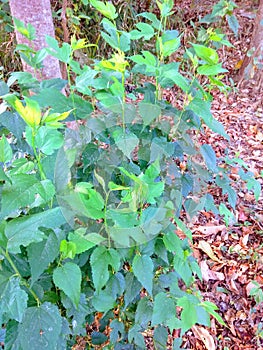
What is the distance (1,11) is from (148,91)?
7.94 ft

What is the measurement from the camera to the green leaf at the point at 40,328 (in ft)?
2.22

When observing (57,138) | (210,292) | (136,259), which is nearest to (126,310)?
(136,259)

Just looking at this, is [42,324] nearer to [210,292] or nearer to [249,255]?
[210,292]

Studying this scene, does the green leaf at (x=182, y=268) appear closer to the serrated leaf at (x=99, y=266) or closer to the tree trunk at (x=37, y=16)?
the serrated leaf at (x=99, y=266)

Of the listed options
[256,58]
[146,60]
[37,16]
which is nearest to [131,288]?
[146,60]

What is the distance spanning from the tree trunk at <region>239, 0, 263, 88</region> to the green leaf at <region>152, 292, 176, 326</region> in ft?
8.60

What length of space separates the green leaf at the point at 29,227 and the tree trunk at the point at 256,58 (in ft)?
8.96

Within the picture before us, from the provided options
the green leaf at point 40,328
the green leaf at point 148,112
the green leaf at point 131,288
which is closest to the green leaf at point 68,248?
the green leaf at point 40,328

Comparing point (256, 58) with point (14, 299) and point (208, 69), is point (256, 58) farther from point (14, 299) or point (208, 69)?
point (14, 299)

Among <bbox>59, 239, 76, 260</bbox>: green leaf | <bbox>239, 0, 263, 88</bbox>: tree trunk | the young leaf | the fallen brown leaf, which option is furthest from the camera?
<bbox>239, 0, 263, 88</bbox>: tree trunk

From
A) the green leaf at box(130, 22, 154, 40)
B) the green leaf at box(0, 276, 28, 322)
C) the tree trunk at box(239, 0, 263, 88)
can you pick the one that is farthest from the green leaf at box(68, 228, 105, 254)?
the tree trunk at box(239, 0, 263, 88)

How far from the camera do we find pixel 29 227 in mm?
659

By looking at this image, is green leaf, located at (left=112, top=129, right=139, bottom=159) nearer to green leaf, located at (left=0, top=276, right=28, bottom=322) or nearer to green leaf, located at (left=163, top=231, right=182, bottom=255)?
green leaf, located at (left=163, top=231, right=182, bottom=255)

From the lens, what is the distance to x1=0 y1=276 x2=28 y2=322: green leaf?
65cm
